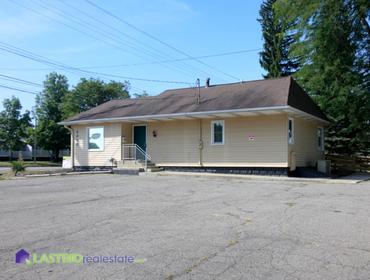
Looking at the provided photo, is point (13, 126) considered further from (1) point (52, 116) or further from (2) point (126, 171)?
(2) point (126, 171)

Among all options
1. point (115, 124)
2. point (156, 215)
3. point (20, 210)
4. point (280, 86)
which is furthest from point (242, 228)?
point (115, 124)

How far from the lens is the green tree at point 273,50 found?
38.2 metres

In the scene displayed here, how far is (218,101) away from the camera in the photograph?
62.6ft

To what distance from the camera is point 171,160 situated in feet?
66.3

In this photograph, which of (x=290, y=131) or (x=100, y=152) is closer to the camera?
(x=290, y=131)

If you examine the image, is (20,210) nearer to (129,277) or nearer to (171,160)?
(129,277)

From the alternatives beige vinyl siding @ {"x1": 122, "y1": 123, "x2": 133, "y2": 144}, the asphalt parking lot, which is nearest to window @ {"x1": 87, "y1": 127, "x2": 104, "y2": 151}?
beige vinyl siding @ {"x1": 122, "y1": 123, "x2": 133, "y2": 144}

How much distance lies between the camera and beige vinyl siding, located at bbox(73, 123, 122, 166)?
70.1 ft

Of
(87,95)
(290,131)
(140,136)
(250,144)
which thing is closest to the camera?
(290,131)

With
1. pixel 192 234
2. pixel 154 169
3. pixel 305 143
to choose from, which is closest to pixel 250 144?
pixel 305 143

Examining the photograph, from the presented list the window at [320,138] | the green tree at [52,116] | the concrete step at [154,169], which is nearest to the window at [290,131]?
the window at [320,138]

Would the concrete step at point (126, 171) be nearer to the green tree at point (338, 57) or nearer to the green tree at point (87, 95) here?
the green tree at point (338, 57)

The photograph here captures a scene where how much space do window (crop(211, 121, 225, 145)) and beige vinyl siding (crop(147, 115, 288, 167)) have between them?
6.8 inches

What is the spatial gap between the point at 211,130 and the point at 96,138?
23.4ft
